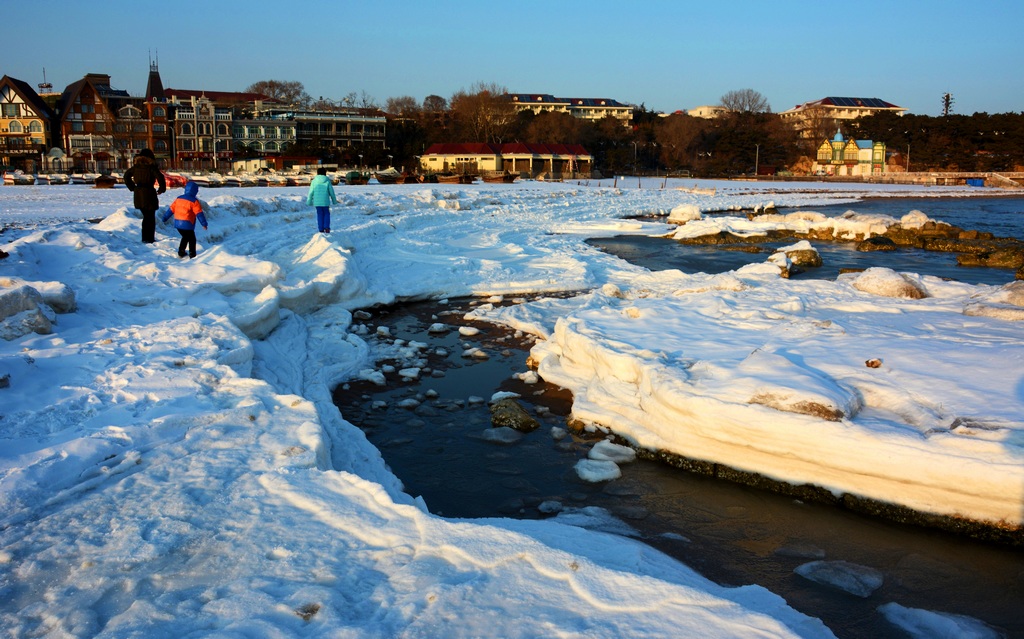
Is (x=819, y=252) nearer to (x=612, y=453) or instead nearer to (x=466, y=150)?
(x=612, y=453)

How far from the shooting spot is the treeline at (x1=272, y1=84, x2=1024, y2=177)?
77875mm

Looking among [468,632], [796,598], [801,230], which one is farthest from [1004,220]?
[468,632]

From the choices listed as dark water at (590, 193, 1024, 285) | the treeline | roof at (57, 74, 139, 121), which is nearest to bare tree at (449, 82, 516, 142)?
the treeline

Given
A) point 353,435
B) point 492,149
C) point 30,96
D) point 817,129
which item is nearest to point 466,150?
point 492,149

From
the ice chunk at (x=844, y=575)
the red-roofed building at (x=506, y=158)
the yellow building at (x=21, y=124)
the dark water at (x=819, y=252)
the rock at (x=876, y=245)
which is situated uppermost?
the yellow building at (x=21, y=124)

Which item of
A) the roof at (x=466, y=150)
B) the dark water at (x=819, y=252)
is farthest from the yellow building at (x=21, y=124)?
the dark water at (x=819, y=252)

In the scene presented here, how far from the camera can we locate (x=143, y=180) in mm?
11188

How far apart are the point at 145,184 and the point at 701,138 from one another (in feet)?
271

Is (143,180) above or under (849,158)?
under

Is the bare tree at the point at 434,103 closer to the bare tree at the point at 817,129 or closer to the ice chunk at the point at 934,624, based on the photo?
the bare tree at the point at 817,129

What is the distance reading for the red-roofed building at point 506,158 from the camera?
66.5 metres

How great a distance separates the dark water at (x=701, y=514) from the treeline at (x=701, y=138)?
2642 inches

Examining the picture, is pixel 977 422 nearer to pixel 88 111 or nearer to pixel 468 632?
pixel 468 632

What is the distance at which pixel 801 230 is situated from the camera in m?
24.6
